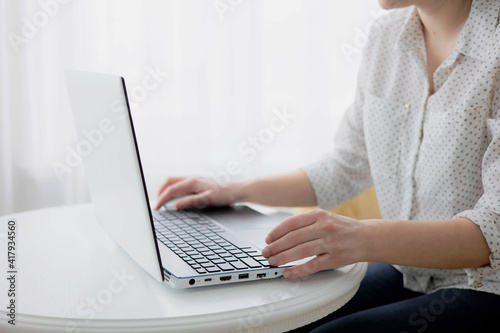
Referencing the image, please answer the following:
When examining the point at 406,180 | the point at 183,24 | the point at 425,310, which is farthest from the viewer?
the point at 183,24

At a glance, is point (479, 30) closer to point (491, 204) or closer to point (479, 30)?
point (479, 30)

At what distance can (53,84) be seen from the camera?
7.09 ft

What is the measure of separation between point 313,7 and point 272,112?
51 centimetres

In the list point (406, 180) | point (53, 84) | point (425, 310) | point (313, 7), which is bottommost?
point (425, 310)

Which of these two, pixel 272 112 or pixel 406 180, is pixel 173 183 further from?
pixel 272 112

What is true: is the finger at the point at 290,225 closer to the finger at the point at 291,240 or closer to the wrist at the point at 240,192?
the finger at the point at 291,240

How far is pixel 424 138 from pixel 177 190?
55cm

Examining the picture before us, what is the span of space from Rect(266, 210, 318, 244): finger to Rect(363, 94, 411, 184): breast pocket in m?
0.48

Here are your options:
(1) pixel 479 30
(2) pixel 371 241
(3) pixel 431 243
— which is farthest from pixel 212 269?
Answer: (1) pixel 479 30

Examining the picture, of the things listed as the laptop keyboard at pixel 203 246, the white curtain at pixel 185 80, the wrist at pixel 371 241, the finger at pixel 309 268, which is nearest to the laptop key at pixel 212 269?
the laptop keyboard at pixel 203 246

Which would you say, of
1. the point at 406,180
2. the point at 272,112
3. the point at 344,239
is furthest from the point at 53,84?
the point at 344,239

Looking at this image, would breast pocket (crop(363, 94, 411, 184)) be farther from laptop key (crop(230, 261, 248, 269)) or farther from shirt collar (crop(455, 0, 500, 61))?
laptop key (crop(230, 261, 248, 269))

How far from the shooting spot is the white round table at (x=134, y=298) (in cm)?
67

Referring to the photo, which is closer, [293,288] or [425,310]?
[293,288]
